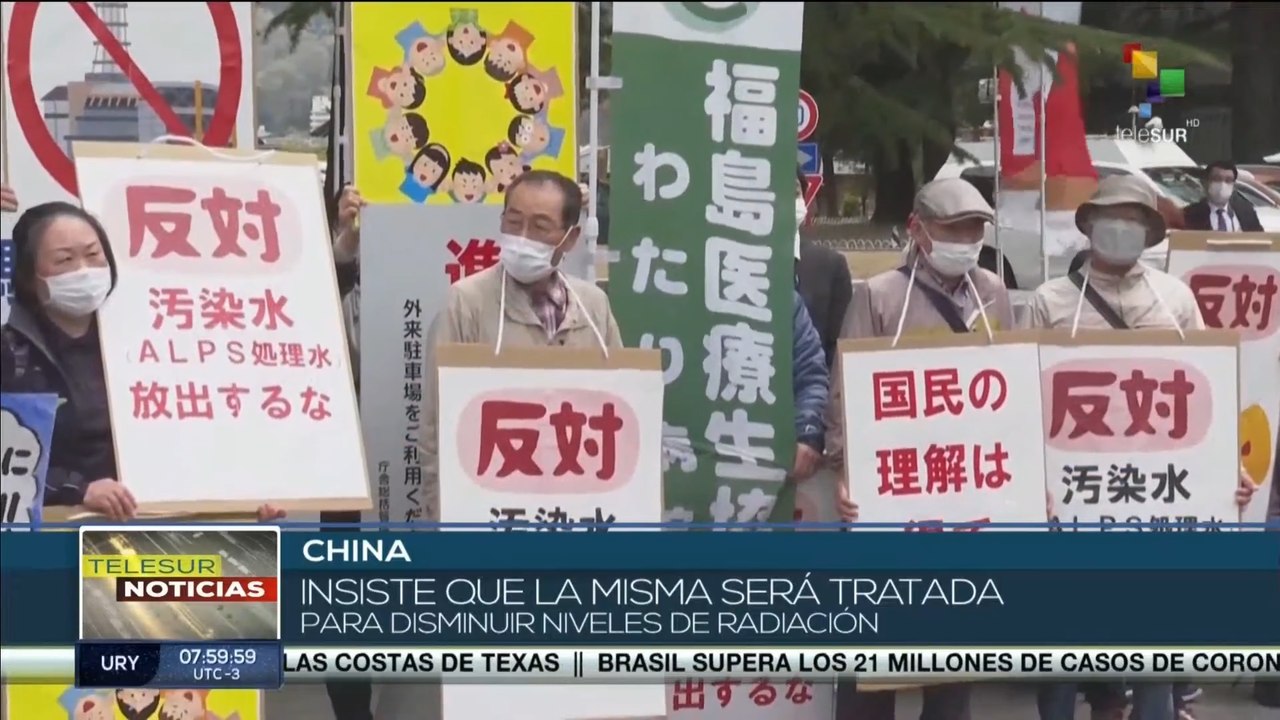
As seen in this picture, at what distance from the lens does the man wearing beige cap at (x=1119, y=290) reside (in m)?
3.61

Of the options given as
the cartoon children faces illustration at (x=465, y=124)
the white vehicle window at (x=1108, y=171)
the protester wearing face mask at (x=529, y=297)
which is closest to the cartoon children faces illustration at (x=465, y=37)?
the cartoon children faces illustration at (x=465, y=124)

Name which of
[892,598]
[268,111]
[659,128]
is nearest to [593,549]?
[892,598]

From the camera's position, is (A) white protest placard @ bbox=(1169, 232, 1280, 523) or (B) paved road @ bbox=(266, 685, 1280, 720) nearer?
(B) paved road @ bbox=(266, 685, 1280, 720)

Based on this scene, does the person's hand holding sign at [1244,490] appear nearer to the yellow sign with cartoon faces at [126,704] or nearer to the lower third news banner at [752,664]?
the lower third news banner at [752,664]

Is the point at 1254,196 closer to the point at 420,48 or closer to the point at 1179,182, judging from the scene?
the point at 1179,182

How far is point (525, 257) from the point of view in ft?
11.6

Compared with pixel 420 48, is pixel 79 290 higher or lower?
lower

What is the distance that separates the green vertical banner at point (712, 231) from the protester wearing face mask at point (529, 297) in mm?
75

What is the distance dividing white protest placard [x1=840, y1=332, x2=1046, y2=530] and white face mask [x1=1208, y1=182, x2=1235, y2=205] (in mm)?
466

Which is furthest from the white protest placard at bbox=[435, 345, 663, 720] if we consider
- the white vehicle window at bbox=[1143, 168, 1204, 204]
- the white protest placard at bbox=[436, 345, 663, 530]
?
the white vehicle window at bbox=[1143, 168, 1204, 204]

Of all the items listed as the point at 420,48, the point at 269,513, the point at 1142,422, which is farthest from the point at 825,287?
the point at 269,513

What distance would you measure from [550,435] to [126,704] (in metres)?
1.01

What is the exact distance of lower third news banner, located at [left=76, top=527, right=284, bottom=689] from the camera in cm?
340

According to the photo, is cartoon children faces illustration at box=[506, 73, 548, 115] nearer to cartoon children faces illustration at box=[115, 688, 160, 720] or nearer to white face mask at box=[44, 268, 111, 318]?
white face mask at box=[44, 268, 111, 318]
